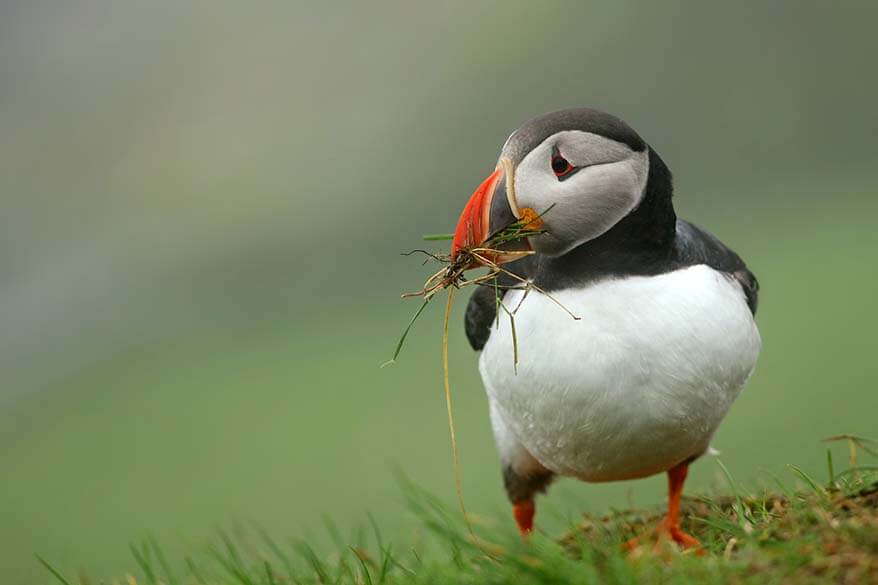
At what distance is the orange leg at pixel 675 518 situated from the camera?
2869 mm

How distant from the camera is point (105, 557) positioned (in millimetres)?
6027

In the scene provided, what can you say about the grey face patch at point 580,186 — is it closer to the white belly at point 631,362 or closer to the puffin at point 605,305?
the puffin at point 605,305

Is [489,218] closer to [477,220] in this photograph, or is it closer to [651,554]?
[477,220]

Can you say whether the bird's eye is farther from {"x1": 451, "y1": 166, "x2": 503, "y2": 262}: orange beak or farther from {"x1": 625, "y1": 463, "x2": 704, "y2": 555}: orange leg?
{"x1": 625, "y1": 463, "x2": 704, "y2": 555}: orange leg

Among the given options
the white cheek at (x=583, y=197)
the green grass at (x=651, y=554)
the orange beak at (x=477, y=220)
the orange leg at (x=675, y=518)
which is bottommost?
the orange leg at (x=675, y=518)

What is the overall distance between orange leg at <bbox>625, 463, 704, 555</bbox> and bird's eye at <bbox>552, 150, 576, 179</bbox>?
0.96 meters

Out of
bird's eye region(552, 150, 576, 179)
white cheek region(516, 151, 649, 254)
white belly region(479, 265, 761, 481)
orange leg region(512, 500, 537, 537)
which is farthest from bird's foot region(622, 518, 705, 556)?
bird's eye region(552, 150, 576, 179)

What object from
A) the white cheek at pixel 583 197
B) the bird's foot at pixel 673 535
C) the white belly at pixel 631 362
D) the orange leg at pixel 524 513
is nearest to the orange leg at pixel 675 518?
the bird's foot at pixel 673 535

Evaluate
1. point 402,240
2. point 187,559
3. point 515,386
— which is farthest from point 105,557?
point 402,240

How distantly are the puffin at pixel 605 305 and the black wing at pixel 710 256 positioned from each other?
1cm

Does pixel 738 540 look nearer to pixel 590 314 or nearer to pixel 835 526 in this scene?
pixel 835 526

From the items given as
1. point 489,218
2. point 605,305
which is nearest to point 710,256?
point 605,305

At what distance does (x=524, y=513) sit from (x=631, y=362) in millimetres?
1158

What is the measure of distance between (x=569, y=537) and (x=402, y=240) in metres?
8.12
